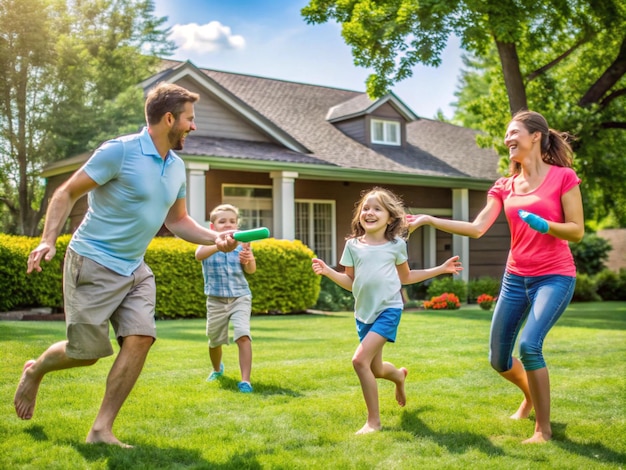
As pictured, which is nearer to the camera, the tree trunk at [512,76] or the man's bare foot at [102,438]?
the man's bare foot at [102,438]

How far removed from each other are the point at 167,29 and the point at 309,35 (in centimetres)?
845

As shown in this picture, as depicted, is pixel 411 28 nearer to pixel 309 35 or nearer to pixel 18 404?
pixel 309 35

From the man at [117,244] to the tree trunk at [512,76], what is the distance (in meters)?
13.9

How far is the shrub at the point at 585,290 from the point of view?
22.9 m

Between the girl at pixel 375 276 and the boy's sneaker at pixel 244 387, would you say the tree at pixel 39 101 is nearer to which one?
the boy's sneaker at pixel 244 387

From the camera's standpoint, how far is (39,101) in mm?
18922

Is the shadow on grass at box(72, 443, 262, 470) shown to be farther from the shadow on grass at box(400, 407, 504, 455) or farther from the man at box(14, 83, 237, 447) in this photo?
the shadow on grass at box(400, 407, 504, 455)

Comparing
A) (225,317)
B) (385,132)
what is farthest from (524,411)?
(385,132)

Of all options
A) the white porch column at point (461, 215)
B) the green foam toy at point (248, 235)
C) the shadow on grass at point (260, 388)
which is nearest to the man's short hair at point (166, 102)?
the green foam toy at point (248, 235)

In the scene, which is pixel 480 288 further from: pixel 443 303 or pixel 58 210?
pixel 58 210

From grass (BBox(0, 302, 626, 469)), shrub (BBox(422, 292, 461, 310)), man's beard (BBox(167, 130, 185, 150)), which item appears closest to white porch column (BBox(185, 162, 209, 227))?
shrub (BBox(422, 292, 461, 310))

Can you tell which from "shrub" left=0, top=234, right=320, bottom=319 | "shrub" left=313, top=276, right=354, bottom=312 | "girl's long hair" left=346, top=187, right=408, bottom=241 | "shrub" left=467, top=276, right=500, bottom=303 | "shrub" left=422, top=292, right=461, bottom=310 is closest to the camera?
"girl's long hair" left=346, top=187, right=408, bottom=241

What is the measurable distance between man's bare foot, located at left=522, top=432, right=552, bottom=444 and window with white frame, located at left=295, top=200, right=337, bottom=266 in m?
16.1

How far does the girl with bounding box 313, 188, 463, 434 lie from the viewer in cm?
480
